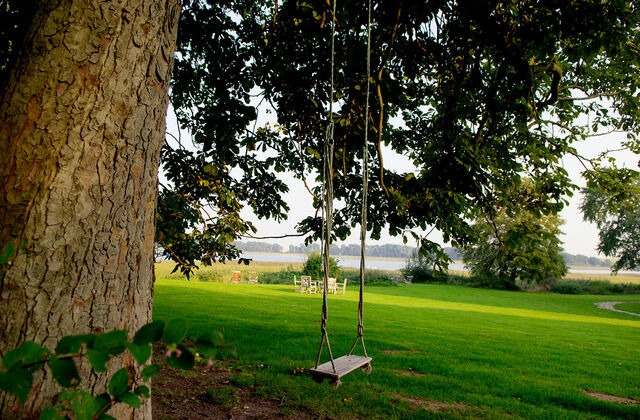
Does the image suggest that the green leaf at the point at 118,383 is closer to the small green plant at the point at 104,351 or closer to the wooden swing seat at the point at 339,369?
the small green plant at the point at 104,351

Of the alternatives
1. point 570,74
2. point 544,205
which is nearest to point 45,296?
point 544,205

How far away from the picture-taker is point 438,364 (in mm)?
6523

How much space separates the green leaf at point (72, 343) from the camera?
2.23 feet

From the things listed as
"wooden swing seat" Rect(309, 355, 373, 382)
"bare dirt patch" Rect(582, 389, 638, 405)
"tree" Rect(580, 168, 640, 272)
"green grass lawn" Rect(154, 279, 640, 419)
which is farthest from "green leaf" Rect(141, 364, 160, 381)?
"tree" Rect(580, 168, 640, 272)

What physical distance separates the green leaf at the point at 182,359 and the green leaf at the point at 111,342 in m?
0.09

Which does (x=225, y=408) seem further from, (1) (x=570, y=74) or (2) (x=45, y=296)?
(1) (x=570, y=74)

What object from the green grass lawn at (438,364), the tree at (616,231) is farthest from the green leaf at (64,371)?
the tree at (616,231)

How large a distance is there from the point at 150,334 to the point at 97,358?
93mm

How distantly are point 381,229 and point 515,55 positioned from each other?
9.63 feet

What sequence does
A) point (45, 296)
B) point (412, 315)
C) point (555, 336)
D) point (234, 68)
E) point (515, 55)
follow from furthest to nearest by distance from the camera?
point (412, 315)
point (555, 336)
point (234, 68)
point (515, 55)
point (45, 296)

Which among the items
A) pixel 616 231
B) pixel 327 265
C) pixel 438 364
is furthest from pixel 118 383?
pixel 616 231

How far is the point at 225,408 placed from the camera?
4.11 m

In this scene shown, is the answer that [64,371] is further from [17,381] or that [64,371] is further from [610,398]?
[610,398]

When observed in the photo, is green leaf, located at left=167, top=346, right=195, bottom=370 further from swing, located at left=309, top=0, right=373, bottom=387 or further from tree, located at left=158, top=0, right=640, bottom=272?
tree, located at left=158, top=0, right=640, bottom=272
